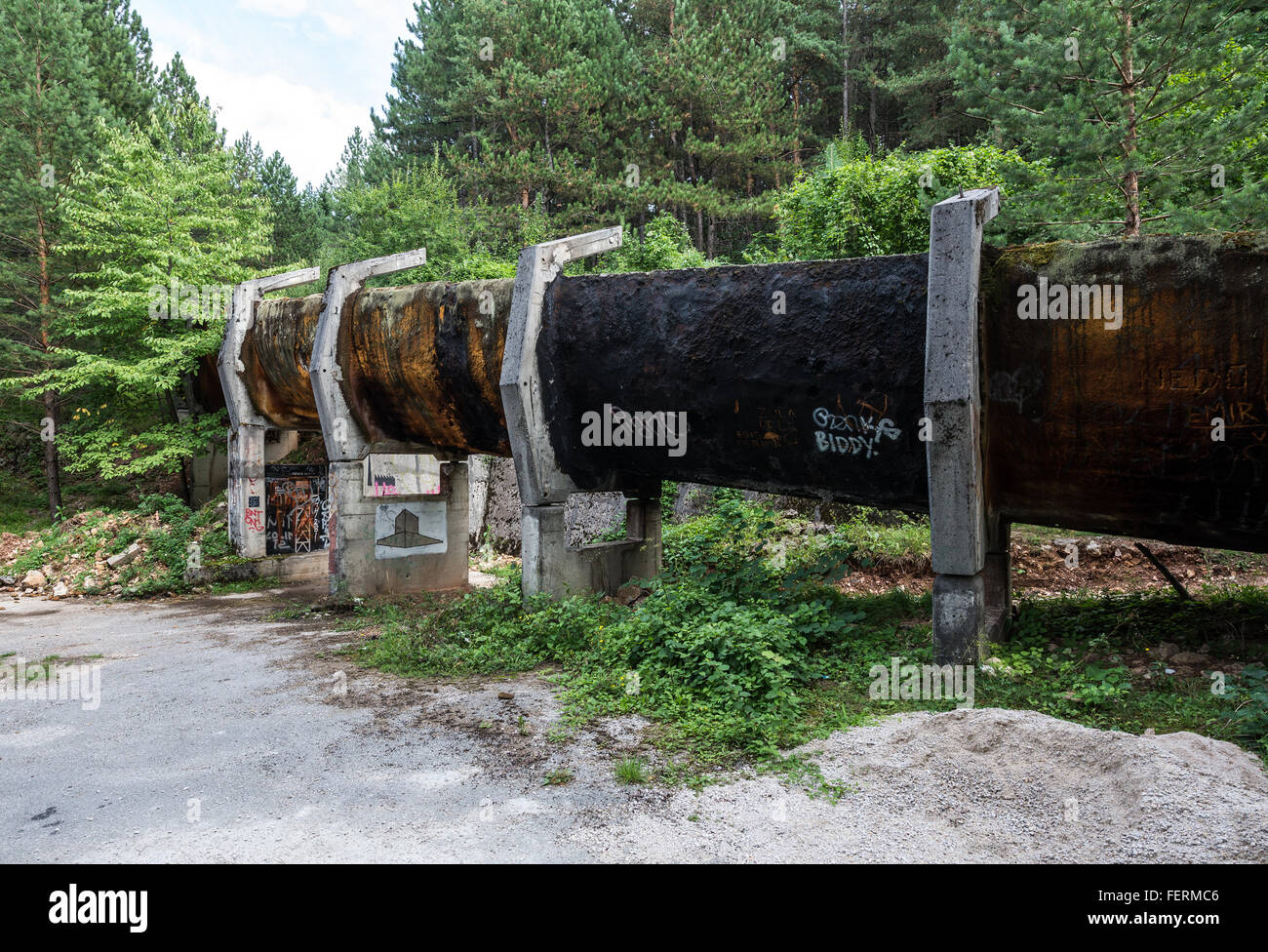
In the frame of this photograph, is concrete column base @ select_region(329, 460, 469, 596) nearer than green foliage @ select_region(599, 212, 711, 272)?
Yes

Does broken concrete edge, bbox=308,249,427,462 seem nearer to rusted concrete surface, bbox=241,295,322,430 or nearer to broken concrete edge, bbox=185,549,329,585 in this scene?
rusted concrete surface, bbox=241,295,322,430

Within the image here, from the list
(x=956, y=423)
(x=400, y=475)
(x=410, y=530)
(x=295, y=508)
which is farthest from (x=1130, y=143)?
(x=295, y=508)

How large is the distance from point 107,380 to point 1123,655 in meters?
22.0

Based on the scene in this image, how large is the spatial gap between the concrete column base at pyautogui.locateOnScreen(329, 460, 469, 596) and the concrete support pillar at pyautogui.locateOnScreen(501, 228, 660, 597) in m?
4.77

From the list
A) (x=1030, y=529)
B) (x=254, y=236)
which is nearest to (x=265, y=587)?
(x=254, y=236)

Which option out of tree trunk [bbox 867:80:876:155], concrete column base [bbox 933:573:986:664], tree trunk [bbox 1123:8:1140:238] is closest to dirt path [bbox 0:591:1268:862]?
concrete column base [bbox 933:573:986:664]

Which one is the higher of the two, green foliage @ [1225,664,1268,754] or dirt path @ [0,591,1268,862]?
green foliage @ [1225,664,1268,754]

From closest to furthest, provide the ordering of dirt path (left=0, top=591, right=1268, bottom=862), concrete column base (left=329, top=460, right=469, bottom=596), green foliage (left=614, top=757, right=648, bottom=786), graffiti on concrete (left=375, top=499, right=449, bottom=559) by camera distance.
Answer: dirt path (left=0, top=591, right=1268, bottom=862)
green foliage (left=614, top=757, right=648, bottom=786)
concrete column base (left=329, top=460, right=469, bottom=596)
graffiti on concrete (left=375, top=499, right=449, bottom=559)

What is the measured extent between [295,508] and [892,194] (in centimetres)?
1586

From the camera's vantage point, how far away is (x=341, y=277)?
45.1ft

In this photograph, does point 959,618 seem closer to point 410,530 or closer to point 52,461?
point 410,530

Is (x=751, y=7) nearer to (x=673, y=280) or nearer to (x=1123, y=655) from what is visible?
(x=673, y=280)

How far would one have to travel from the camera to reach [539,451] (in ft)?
35.8

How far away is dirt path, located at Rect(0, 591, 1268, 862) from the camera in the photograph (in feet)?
15.8
